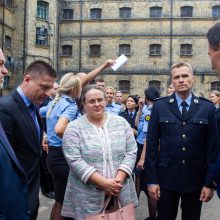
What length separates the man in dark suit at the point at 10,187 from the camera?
239 centimetres

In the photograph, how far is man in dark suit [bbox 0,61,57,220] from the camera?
10.8ft

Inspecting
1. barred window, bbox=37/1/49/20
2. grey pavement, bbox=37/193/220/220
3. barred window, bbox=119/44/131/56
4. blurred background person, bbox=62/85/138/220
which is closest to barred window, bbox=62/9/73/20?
barred window, bbox=37/1/49/20

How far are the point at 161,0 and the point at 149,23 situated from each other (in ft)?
7.00

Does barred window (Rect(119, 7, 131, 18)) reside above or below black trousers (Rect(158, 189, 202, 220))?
above

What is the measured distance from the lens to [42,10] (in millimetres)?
29703

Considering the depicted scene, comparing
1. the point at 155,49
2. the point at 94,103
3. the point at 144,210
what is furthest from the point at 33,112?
the point at 155,49

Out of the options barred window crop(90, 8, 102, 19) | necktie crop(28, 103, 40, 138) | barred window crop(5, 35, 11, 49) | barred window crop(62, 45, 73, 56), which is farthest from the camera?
barred window crop(62, 45, 73, 56)

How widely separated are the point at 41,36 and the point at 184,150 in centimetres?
2680

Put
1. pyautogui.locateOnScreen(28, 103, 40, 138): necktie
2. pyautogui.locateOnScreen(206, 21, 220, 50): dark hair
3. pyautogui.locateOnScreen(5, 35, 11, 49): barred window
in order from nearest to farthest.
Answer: pyautogui.locateOnScreen(206, 21, 220, 50): dark hair < pyautogui.locateOnScreen(28, 103, 40, 138): necktie < pyautogui.locateOnScreen(5, 35, 11, 49): barred window

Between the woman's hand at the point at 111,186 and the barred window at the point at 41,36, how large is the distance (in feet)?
87.0

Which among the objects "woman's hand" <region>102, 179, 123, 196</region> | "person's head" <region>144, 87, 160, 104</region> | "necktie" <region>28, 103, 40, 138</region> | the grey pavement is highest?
"person's head" <region>144, 87, 160, 104</region>

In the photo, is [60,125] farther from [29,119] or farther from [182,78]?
[182,78]

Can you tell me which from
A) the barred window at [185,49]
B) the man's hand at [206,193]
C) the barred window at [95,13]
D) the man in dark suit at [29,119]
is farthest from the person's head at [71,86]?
the barred window at [95,13]

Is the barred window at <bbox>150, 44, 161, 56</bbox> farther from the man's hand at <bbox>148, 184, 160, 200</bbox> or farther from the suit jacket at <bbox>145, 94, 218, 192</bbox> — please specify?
the man's hand at <bbox>148, 184, 160, 200</bbox>
